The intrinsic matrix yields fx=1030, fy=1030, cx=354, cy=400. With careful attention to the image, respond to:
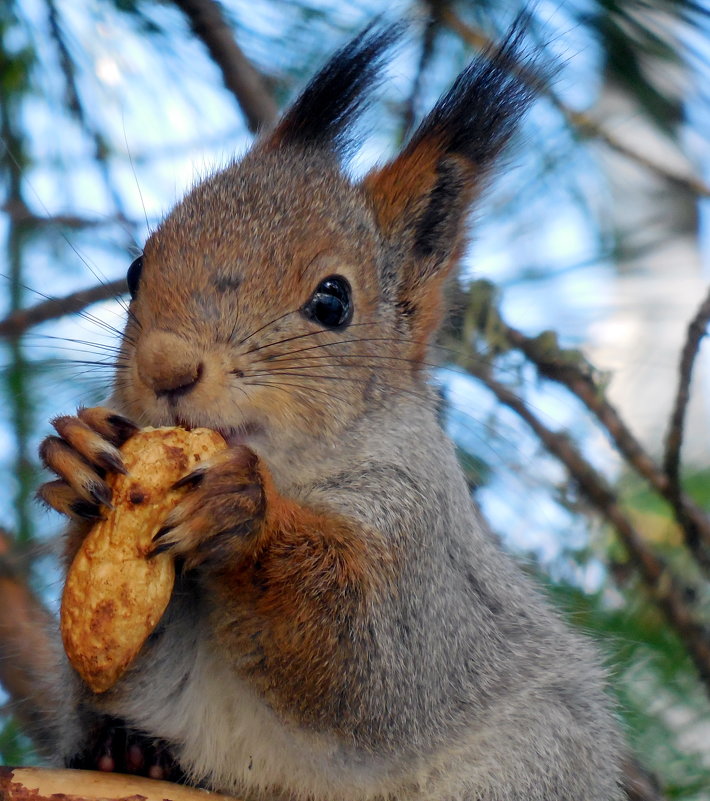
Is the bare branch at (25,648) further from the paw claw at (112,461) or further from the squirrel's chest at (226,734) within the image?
the paw claw at (112,461)

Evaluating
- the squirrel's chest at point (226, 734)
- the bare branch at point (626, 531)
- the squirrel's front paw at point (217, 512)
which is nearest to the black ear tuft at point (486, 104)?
the bare branch at point (626, 531)

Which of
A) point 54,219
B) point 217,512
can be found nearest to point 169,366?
point 217,512

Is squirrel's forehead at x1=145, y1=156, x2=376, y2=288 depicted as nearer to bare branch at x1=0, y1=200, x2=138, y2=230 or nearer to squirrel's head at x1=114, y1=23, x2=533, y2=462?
squirrel's head at x1=114, y1=23, x2=533, y2=462

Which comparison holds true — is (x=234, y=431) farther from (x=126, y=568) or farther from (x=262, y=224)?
(x=262, y=224)

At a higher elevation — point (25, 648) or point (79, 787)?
point (25, 648)

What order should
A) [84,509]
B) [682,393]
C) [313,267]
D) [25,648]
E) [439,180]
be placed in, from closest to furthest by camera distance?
[84,509]
[313,267]
[439,180]
[682,393]
[25,648]

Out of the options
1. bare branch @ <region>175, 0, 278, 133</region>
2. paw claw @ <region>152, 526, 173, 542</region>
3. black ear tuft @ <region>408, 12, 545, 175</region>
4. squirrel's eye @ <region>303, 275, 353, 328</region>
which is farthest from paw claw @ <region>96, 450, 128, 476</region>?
bare branch @ <region>175, 0, 278, 133</region>

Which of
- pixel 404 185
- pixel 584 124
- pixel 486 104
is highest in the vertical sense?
pixel 584 124
